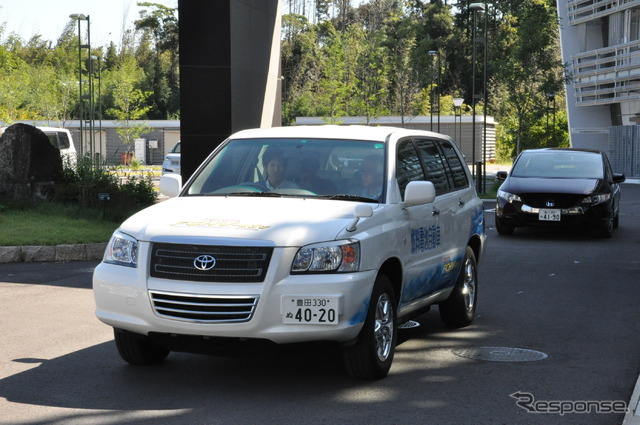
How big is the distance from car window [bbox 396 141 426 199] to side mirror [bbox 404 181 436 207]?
0.73ft

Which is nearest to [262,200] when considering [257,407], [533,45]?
[257,407]

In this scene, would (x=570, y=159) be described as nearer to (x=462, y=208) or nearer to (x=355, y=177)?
(x=462, y=208)

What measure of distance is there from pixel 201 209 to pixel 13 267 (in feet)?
24.3

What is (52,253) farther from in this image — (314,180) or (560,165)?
(560,165)

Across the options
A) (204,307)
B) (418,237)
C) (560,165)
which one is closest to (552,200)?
(560,165)

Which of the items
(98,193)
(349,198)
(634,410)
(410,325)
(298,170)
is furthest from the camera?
(98,193)

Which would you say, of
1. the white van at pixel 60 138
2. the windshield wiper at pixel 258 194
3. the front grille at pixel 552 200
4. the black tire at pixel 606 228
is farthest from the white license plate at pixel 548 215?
the white van at pixel 60 138

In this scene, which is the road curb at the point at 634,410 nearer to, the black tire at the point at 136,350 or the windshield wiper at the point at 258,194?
the windshield wiper at the point at 258,194

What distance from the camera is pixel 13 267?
13.2 meters

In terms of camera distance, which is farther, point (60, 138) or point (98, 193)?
point (60, 138)

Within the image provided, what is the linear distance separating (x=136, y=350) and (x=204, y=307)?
1054 mm

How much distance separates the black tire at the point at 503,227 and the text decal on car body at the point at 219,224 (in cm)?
1179

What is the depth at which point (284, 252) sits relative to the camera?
6.04 metres

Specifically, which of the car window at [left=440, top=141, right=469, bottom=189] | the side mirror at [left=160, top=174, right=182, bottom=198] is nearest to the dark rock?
the car window at [left=440, top=141, right=469, bottom=189]
